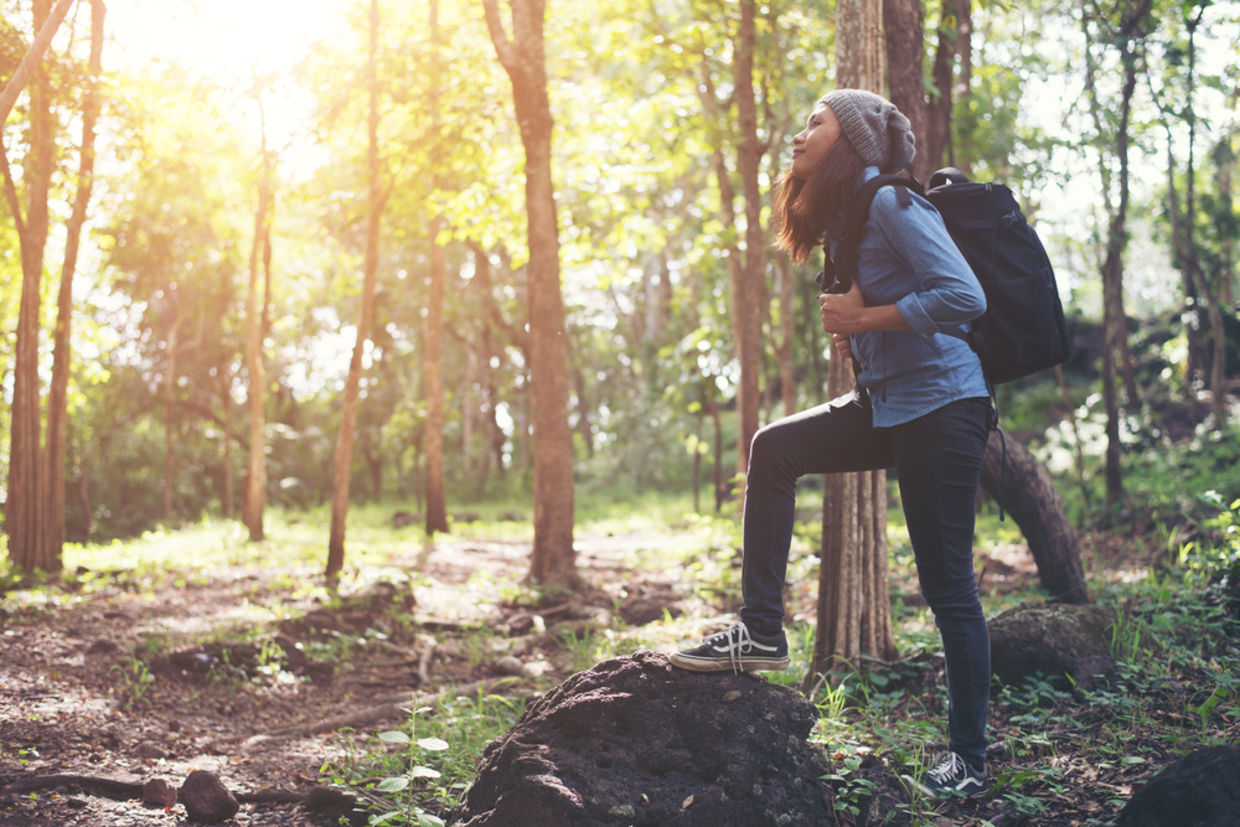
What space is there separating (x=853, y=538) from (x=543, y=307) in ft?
16.7

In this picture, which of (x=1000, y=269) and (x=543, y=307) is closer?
(x=1000, y=269)

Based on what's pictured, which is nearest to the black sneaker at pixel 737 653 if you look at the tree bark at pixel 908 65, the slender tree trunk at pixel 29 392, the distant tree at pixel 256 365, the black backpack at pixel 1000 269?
the black backpack at pixel 1000 269

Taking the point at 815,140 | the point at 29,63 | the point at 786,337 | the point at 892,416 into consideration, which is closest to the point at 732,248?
the point at 786,337

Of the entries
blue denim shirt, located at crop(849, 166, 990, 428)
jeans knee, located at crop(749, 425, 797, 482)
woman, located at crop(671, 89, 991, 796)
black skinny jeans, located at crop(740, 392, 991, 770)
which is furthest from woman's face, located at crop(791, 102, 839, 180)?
jeans knee, located at crop(749, 425, 797, 482)

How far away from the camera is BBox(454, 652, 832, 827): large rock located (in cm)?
290

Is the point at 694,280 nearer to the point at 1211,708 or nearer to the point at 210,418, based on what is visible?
the point at 210,418

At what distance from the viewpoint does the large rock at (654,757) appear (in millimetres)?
2902

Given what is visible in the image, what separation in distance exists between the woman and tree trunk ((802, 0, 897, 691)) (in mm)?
1532

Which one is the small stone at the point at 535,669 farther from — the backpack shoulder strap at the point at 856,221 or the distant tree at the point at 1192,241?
the distant tree at the point at 1192,241

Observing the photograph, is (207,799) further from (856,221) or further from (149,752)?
(856,221)

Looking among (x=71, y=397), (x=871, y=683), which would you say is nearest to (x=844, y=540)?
(x=871, y=683)

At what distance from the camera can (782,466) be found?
321 cm

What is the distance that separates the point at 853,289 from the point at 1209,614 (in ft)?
12.0

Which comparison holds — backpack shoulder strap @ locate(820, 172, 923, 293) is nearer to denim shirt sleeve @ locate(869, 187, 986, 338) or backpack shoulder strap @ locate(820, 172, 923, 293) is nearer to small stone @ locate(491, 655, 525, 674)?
denim shirt sleeve @ locate(869, 187, 986, 338)
